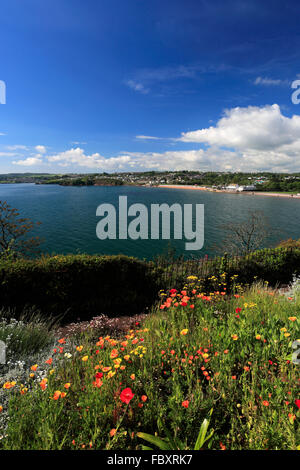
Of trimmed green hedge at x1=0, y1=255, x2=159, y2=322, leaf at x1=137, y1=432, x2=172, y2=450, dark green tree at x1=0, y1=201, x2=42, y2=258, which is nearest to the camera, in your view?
leaf at x1=137, y1=432, x2=172, y2=450

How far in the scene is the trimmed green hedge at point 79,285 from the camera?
6734 millimetres

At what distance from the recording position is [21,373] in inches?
118

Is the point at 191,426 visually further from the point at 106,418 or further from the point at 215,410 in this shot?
the point at 106,418

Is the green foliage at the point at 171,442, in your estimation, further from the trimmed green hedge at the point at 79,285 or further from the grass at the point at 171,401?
the trimmed green hedge at the point at 79,285

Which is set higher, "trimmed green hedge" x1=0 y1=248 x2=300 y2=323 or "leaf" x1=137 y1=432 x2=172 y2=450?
"leaf" x1=137 y1=432 x2=172 y2=450

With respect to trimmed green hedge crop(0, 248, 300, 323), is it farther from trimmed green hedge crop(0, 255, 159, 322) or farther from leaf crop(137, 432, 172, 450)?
leaf crop(137, 432, 172, 450)

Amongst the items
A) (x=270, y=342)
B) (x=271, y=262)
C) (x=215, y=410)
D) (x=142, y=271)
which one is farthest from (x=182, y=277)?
(x=215, y=410)

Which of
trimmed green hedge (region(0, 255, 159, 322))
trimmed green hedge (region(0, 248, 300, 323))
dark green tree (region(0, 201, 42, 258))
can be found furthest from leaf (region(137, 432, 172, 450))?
dark green tree (region(0, 201, 42, 258))

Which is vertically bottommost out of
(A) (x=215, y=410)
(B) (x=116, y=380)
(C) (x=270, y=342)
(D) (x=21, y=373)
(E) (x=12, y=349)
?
(E) (x=12, y=349)

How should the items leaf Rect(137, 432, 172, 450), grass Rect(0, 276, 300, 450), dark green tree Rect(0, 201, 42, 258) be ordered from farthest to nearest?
dark green tree Rect(0, 201, 42, 258)
grass Rect(0, 276, 300, 450)
leaf Rect(137, 432, 172, 450)

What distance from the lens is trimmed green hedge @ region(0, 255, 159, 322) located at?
6.73m

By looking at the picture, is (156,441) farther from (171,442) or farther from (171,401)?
(171,401)

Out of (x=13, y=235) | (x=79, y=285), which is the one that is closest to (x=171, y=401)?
(x=79, y=285)
